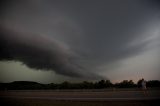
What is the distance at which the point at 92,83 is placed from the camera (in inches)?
1783

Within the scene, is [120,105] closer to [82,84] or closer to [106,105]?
[106,105]

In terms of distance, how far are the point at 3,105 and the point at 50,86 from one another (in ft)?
114

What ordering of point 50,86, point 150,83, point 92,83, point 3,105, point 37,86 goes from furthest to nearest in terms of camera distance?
1. point 37,86
2. point 50,86
3. point 92,83
4. point 150,83
5. point 3,105

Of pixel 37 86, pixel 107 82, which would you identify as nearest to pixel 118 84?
pixel 107 82

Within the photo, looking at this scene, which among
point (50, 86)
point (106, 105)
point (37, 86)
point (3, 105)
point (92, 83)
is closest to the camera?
point (106, 105)

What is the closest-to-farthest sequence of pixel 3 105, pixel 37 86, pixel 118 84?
1. pixel 3 105
2. pixel 118 84
3. pixel 37 86

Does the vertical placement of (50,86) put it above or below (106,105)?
above

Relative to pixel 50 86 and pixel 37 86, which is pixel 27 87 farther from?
pixel 50 86

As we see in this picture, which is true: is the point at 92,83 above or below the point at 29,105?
above

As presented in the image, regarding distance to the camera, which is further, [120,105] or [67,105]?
Answer: [67,105]

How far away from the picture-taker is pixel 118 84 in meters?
41.2

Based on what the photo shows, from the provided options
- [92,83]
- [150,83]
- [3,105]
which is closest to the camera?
[3,105]

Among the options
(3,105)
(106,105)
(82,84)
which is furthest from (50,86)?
(106,105)

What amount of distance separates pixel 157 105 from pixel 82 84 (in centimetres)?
3268
